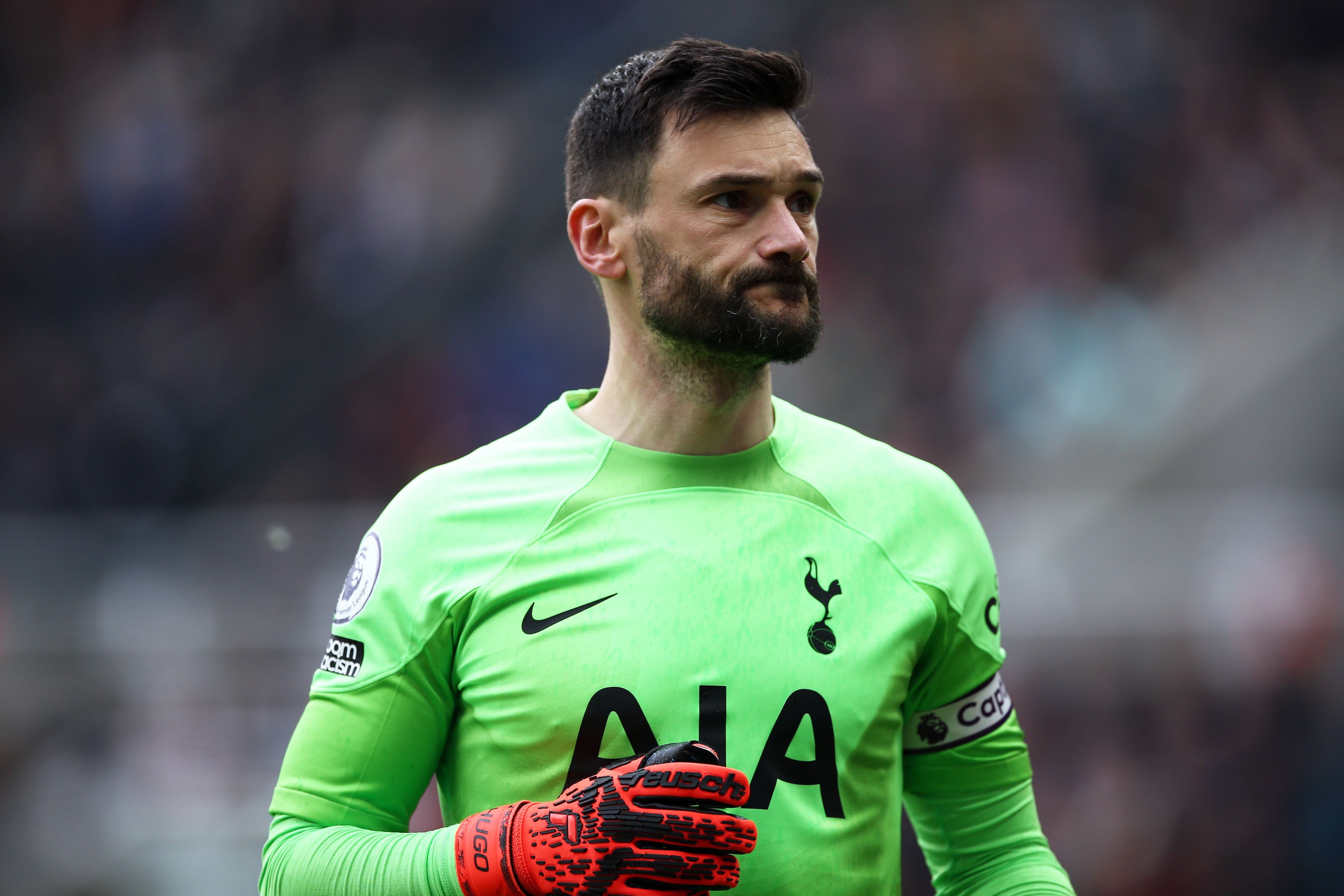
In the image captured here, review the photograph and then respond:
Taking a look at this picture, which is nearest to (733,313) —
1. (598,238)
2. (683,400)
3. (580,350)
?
(683,400)

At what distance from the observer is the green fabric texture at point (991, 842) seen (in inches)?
104

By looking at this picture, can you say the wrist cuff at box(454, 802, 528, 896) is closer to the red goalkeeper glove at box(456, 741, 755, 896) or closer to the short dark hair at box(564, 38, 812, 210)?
the red goalkeeper glove at box(456, 741, 755, 896)

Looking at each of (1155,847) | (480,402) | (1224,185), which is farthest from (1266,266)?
(480,402)

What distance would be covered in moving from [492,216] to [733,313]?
7.20 meters

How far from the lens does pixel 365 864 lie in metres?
2.29

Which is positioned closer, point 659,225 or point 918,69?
point 659,225

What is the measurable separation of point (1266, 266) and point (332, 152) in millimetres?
6120

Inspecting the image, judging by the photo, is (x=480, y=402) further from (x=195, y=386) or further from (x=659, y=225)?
(x=659, y=225)

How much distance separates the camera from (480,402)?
339 inches

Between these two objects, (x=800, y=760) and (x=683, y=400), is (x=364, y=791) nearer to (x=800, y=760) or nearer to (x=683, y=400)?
(x=800, y=760)

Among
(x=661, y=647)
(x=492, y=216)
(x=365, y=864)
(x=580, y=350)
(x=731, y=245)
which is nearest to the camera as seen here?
(x=365, y=864)

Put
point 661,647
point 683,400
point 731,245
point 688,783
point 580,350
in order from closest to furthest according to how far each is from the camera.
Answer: point 688,783 < point 661,647 < point 731,245 < point 683,400 < point 580,350

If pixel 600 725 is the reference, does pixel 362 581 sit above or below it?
above

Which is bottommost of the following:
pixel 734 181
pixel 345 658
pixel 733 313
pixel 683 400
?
pixel 345 658
